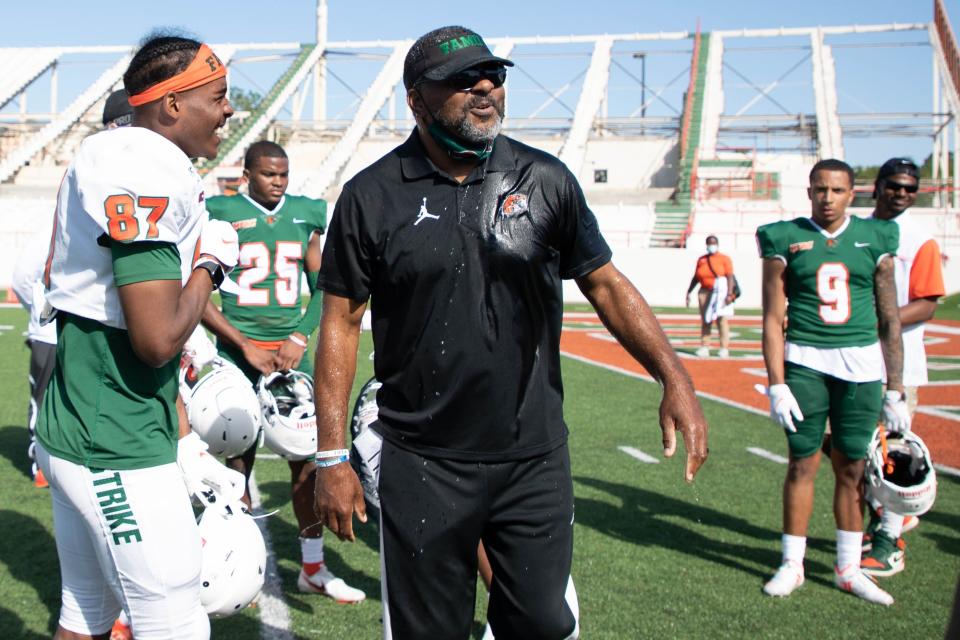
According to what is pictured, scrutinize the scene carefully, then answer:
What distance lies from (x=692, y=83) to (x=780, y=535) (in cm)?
3856

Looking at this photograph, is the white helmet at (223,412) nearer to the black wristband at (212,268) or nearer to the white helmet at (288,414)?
the white helmet at (288,414)

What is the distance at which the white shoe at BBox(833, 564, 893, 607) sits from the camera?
15.4 feet

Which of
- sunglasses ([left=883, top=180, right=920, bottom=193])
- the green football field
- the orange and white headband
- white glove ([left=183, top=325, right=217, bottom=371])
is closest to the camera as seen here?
the orange and white headband

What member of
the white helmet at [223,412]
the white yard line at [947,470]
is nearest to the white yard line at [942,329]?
the white yard line at [947,470]

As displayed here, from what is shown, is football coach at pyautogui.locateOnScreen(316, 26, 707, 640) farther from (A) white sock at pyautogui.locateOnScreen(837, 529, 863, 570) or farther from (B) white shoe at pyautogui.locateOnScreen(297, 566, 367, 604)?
(A) white sock at pyautogui.locateOnScreen(837, 529, 863, 570)

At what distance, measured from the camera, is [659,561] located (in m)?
5.32

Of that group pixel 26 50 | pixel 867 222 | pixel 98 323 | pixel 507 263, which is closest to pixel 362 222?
pixel 507 263

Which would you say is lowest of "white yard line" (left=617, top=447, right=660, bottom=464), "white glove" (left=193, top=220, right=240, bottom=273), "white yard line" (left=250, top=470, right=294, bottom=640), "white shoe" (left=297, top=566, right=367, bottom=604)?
"white yard line" (left=617, top=447, right=660, bottom=464)

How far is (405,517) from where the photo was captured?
2766 mm

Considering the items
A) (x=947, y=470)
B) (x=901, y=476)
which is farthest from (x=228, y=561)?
(x=947, y=470)

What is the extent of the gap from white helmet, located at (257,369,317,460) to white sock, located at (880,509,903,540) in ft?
10.0

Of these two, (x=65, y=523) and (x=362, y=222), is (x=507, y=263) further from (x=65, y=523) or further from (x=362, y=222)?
(x=65, y=523)

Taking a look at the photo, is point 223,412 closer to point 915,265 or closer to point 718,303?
point 915,265

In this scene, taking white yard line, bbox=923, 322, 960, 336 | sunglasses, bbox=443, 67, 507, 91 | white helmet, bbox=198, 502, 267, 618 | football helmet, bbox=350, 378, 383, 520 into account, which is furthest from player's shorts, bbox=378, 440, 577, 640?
white yard line, bbox=923, 322, 960, 336
